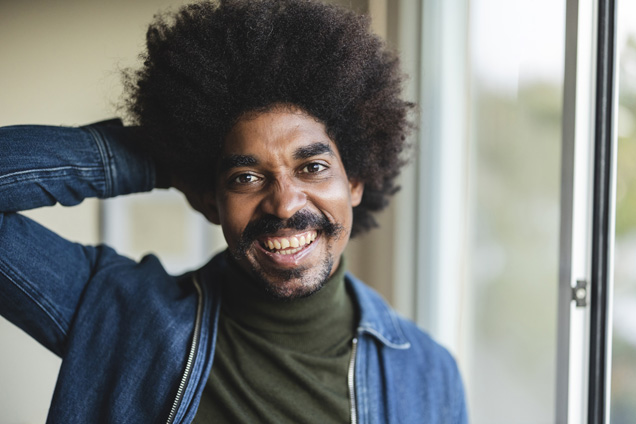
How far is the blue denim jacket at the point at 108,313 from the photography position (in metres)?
1.23

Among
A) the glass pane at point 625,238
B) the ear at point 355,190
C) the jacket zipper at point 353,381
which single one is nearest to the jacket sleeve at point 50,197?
the ear at point 355,190

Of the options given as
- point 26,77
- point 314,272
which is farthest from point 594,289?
point 26,77

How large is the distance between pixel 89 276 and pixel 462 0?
50.0 inches

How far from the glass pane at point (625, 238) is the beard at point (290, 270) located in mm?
540

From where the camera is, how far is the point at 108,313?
4.29 feet

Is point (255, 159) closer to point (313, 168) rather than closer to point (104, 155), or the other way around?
point (313, 168)

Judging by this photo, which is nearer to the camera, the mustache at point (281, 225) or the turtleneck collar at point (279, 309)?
the mustache at point (281, 225)

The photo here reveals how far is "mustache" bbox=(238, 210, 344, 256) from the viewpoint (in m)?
1.24

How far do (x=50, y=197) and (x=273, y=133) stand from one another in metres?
0.44

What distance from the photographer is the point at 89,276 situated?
1351 mm

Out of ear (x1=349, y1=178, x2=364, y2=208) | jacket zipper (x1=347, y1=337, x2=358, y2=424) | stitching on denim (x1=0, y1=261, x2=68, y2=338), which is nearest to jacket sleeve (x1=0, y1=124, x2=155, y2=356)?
stitching on denim (x1=0, y1=261, x2=68, y2=338)

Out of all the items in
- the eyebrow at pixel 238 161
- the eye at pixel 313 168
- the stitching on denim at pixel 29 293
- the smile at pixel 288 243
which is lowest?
the stitching on denim at pixel 29 293

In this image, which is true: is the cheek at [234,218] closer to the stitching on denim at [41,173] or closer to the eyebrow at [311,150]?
the eyebrow at [311,150]

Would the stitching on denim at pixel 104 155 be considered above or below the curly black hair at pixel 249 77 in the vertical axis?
below
